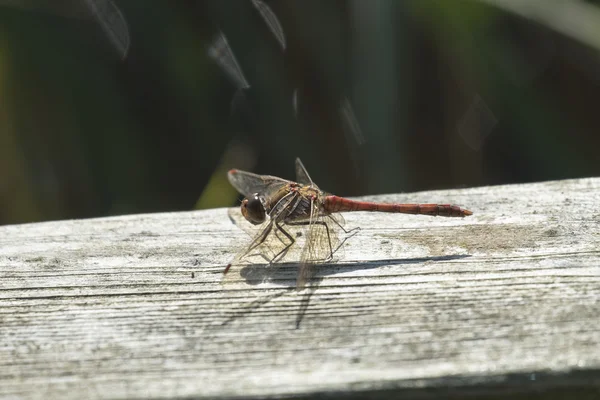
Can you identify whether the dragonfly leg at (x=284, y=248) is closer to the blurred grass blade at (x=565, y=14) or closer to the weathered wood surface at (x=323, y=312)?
the weathered wood surface at (x=323, y=312)

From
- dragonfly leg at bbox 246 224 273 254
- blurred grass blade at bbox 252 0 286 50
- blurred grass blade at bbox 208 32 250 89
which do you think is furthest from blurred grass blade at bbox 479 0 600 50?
dragonfly leg at bbox 246 224 273 254

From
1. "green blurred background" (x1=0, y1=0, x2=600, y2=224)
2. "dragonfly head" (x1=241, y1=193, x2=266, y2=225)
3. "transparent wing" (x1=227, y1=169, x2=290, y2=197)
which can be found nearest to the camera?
"dragonfly head" (x1=241, y1=193, x2=266, y2=225)

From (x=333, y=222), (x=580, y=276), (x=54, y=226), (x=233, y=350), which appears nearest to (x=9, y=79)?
(x=54, y=226)

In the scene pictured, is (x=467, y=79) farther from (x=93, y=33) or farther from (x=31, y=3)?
(x=31, y=3)

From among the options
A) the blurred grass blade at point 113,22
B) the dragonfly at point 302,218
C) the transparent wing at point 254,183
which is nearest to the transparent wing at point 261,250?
the dragonfly at point 302,218

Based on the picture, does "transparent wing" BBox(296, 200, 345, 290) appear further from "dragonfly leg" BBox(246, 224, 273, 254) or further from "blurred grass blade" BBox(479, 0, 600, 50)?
"blurred grass blade" BBox(479, 0, 600, 50)

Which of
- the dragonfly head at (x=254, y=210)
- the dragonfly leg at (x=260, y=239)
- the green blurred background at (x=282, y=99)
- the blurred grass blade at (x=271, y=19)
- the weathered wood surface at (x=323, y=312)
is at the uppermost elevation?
the weathered wood surface at (x=323, y=312)
